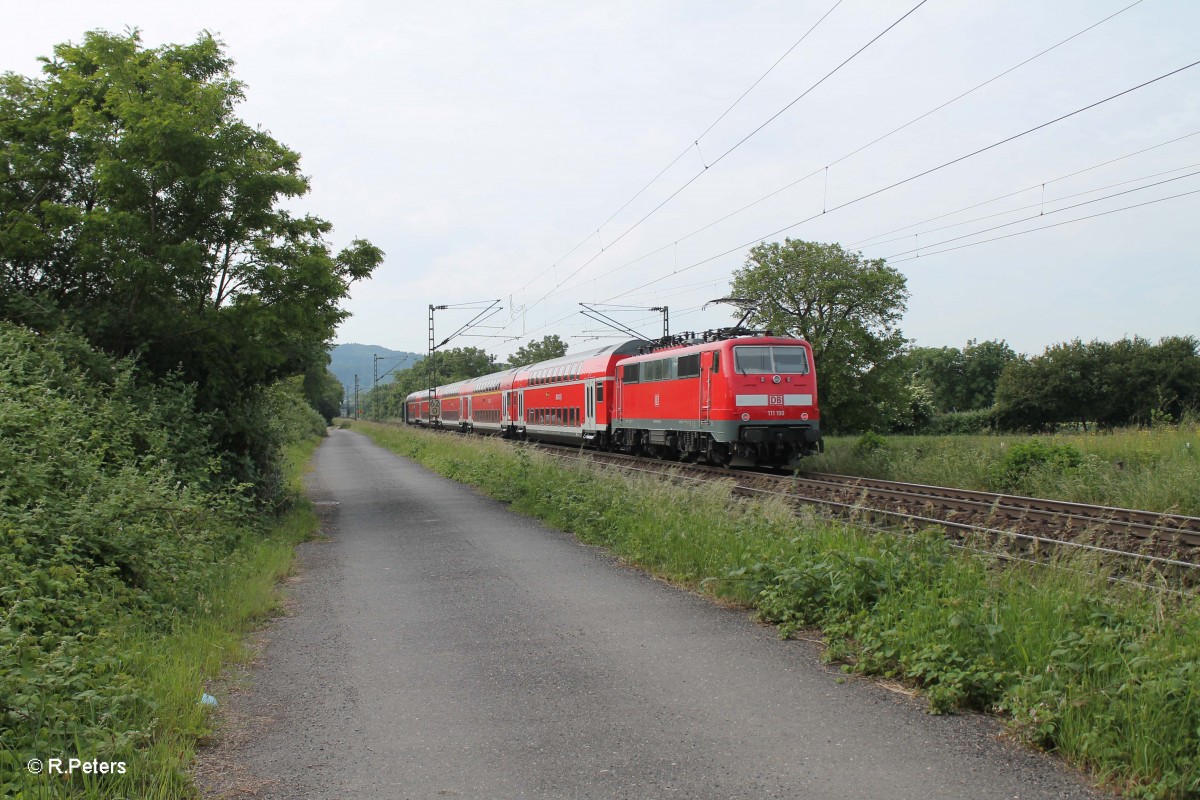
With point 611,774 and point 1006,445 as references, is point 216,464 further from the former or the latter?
point 1006,445

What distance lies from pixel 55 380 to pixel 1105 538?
486 inches

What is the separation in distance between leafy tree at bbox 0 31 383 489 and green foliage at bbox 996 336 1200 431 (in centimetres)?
5639

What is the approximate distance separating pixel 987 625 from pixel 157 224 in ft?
42.1

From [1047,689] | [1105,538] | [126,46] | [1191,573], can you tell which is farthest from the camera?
[126,46]

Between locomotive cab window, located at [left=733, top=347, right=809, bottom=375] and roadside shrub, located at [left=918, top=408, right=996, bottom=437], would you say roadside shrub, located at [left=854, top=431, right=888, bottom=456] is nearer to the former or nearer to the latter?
locomotive cab window, located at [left=733, top=347, right=809, bottom=375]

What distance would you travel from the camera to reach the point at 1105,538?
9.98 meters

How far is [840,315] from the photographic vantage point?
5250 centimetres

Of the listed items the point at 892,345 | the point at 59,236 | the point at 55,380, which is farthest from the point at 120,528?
the point at 892,345

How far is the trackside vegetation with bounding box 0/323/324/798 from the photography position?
415 centimetres

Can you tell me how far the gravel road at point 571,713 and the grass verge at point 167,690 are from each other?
0.23m

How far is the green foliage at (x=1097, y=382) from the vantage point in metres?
59.4

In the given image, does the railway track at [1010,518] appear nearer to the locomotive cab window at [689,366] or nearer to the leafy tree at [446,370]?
the locomotive cab window at [689,366]

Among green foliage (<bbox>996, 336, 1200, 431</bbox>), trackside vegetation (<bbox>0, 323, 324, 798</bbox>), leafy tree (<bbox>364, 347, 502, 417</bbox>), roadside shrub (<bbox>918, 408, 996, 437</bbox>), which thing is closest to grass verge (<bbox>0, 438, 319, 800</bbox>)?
trackside vegetation (<bbox>0, 323, 324, 798</bbox>)

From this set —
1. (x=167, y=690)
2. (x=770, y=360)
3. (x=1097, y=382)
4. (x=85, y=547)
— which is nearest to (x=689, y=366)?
(x=770, y=360)
